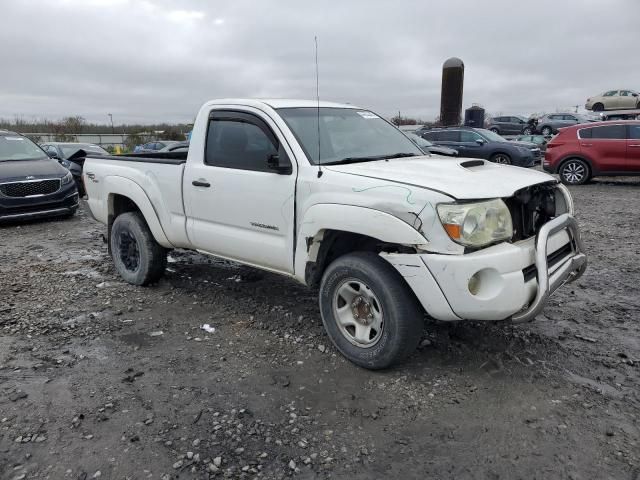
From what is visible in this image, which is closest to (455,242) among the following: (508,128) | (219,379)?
(219,379)

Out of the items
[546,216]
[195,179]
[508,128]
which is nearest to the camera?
[546,216]

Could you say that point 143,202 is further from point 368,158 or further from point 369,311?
point 369,311

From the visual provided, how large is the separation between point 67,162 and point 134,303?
8.03 m

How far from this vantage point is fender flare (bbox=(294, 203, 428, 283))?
3016 mm

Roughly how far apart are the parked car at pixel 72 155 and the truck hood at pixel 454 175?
353 inches

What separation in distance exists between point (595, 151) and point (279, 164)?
38.0 ft

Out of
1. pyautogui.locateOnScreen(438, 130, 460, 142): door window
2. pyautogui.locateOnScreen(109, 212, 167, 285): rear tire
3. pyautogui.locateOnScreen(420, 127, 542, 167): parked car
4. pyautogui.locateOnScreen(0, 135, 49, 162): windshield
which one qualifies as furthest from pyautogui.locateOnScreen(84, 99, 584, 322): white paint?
pyautogui.locateOnScreen(438, 130, 460, 142): door window

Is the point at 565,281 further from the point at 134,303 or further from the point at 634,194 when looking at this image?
the point at 634,194

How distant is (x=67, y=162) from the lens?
11391mm

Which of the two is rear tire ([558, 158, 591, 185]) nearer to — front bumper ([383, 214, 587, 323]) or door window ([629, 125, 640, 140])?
door window ([629, 125, 640, 140])

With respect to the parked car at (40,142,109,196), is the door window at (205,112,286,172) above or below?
above

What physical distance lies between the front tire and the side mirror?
765 mm

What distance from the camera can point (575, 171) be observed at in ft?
42.7

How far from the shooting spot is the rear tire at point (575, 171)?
12867 mm
